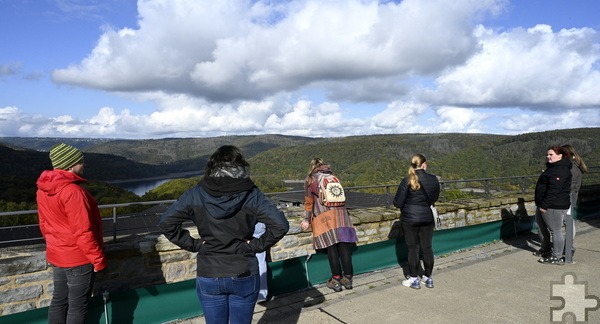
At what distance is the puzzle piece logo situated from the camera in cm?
366

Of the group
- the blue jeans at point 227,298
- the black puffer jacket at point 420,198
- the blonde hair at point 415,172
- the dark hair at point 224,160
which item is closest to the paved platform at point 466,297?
the black puffer jacket at point 420,198

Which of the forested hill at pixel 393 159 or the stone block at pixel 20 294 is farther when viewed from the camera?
the forested hill at pixel 393 159

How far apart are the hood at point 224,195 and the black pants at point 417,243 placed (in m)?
2.84

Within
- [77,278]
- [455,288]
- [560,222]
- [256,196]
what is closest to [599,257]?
[560,222]

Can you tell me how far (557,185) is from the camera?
527cm

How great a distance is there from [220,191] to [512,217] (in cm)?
698

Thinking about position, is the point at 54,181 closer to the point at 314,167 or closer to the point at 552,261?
the point at 314,167

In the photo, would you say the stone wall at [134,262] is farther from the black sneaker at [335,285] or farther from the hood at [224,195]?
the hood at [224,195]

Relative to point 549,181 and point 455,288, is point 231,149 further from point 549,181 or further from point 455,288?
point 549,181

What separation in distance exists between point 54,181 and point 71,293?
849mm

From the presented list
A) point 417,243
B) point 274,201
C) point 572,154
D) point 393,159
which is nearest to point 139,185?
A: point 393,159

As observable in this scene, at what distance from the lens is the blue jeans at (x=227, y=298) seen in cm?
237

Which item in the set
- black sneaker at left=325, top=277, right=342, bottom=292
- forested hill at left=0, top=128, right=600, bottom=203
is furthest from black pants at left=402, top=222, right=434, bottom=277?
forested hill at left=0, top=128, right=600, bottom=203

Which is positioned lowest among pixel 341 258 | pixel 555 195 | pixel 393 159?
pixel 393 159
